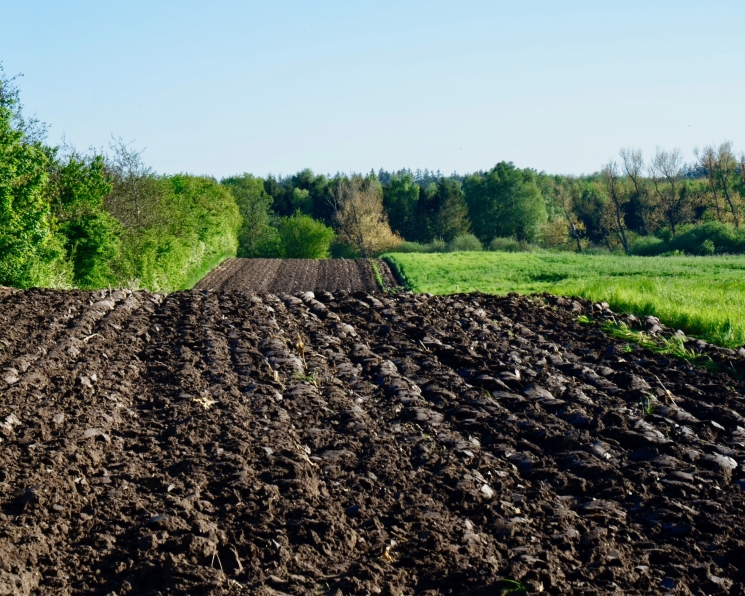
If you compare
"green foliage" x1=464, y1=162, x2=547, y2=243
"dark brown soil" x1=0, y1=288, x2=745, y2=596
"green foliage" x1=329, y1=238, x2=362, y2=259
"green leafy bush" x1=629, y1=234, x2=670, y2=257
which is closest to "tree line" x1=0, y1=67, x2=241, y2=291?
"dark brown soil" x1=0, y1=288, x2=745, y2=596

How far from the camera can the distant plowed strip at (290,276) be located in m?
36.1

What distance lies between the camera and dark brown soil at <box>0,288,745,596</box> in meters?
4.79

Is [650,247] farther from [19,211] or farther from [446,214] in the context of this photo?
[19,211]

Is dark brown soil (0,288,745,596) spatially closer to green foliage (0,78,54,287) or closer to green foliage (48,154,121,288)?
green foliage (0,78,54,287)

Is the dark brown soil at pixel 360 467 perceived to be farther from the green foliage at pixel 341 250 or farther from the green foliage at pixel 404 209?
the green foliage at pixel 404 209

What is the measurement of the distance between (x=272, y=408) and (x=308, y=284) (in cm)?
2928

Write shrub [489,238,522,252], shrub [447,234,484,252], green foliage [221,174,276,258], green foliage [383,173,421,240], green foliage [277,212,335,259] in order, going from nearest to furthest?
A: shrub [489,238,522,252], shrub [447,234,484,252], green foliage [277,212,335,259], green foliage [221,174,276,258], green foliage [383,173,421,240]

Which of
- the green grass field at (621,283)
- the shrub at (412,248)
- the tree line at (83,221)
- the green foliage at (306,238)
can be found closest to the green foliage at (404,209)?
the shrub at (412,248)

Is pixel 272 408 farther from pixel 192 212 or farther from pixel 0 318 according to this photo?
pixel 192 212

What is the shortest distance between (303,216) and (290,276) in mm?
33223

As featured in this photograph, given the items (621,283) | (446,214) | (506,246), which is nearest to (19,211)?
(621,283)

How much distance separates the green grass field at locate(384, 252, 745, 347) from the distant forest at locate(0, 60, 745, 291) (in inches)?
413

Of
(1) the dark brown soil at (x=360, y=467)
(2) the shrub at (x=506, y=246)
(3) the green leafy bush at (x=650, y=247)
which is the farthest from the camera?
(2) the shrub at (x=506, y=246)

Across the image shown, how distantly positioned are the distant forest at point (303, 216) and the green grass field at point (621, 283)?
10490 millimetres
